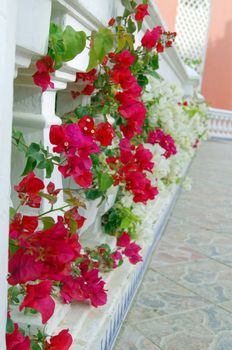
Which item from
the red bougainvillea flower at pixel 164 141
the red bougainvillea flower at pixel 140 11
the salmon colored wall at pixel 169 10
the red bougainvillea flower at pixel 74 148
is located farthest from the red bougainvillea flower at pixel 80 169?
the salmon colored wall at pixel 169 10

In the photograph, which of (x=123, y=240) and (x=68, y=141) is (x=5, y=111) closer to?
(x=68, y=141)

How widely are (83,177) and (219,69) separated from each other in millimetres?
13382

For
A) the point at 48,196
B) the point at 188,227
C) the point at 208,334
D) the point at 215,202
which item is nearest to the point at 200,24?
the point at 215,202

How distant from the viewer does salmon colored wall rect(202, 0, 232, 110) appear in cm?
1363

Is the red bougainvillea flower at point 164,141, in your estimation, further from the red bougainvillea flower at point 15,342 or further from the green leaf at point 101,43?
the red bougainvillea flower at point 15,342

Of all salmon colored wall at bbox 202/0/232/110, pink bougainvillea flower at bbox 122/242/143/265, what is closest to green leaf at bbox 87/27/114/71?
pink bougainvillea flower at bbox 122/242/143/265

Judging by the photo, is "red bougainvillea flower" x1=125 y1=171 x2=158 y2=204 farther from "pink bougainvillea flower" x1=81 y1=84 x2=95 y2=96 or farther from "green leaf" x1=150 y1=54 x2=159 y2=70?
"green leaf" x1=150 y1=54 x2=159 y2=70

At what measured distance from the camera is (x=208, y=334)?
79.3 inches

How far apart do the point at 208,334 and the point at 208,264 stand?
37.2 inches

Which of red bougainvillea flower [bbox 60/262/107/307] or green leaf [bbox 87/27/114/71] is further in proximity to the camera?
red bougainvillea flower [bbox 60/262/107/307]

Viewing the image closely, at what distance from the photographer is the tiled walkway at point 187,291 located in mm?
1953

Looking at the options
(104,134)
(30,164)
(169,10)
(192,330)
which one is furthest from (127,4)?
(169,10)

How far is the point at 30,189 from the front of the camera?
0.96m

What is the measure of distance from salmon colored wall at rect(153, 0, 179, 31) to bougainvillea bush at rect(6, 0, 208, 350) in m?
11.1
